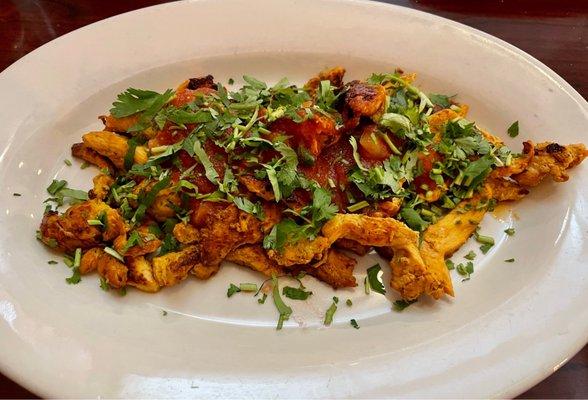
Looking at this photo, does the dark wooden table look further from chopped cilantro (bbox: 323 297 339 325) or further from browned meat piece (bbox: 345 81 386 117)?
chopped cilantro (bbox: 323 297 339 325)

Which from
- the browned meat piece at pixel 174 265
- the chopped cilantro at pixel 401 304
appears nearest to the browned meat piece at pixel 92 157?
the browned meat piece at pixel 174 265

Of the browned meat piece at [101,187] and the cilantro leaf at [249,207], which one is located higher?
the cilantro leaf at [249,207]

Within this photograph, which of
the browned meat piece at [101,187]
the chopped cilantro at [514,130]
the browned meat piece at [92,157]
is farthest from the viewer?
the chopped cilantro at [514,130]

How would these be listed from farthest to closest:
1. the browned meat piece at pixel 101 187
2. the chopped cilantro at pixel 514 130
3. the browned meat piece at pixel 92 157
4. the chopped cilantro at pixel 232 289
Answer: the chopped cilantro at pixel 514 130 < the browned meat piece at pixel 92 157 < the browned meat piece at pixel 101 187 < the chopped cilantro at pixel 232 289

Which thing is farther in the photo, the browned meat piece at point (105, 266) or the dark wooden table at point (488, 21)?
the dark wooden table at point (488, 21)

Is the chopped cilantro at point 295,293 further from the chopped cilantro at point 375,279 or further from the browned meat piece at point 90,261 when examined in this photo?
the browned meat piece at point 90,261

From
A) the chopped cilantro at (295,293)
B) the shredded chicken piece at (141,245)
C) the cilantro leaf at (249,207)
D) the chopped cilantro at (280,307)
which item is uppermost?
the cilantro leaf at (249,207)

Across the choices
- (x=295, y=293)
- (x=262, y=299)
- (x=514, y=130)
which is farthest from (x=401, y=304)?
(x=514, y=130)
